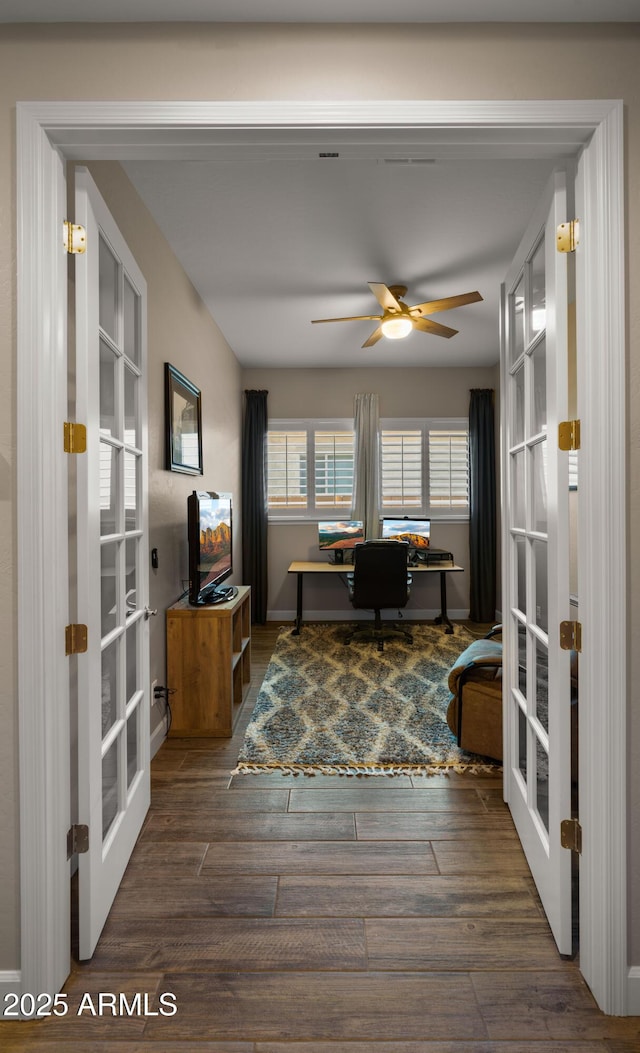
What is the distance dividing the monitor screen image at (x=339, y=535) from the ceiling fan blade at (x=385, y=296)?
260 cm

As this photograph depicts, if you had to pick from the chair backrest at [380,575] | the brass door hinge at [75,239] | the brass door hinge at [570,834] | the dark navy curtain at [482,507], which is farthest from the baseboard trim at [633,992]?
the dark navy curtain at [482,507]

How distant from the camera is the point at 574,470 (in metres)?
1.65

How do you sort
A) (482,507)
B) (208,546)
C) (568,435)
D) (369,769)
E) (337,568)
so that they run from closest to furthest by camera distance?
(568,435)
(369,769)
(208,546)
(337,568)
(482,507)

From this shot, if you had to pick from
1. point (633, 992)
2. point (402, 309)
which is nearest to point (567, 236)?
point (633, 992)

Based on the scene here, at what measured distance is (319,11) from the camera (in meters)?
1.37

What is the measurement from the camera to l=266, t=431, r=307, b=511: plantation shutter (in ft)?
19.9

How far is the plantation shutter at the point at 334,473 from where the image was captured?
19.9 feet

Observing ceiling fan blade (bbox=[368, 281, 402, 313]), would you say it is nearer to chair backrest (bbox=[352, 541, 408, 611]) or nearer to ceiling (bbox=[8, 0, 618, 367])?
ceiling (bbox=[8, 0, 618, 367])

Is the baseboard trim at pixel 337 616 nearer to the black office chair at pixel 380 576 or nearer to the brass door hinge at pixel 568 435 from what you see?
the black office chair at pixel 380 576

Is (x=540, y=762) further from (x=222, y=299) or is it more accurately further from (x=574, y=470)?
(x=222, y=299)

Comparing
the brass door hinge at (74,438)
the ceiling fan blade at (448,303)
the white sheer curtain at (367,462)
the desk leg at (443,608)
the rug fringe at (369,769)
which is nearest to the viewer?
the brass door hinge at (74,438)

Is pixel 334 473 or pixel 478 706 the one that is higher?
pixel 334 473

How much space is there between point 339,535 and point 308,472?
2.66 feet

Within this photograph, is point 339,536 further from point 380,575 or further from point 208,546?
point 208,546
